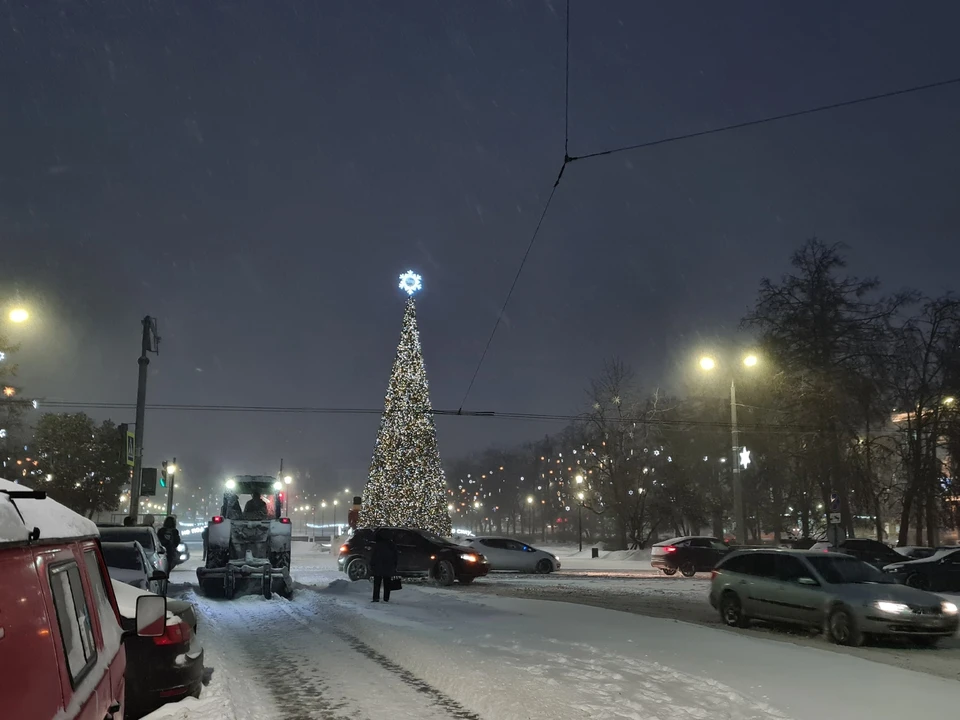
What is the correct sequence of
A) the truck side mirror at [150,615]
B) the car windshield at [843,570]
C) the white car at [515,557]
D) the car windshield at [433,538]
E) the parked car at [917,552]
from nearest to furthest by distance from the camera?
the truck side mirror at [150,615]
the car windshield at [843,570]
the car windshield at [433,538]
the parked car at [917,552]
the white car at [515,557]

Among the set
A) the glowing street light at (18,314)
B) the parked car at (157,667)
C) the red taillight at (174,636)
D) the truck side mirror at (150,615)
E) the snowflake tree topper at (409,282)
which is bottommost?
the parked car at (157,667)

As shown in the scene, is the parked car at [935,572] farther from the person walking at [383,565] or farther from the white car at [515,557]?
the person walking at [383,565]

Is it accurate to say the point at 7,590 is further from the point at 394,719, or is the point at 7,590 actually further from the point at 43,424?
the point at 43,424

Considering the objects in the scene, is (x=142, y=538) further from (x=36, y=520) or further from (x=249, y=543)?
(x=36, y=520)

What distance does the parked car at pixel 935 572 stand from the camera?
24.6m

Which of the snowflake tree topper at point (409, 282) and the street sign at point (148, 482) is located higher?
the snowflake tree topper at point (409, 282)

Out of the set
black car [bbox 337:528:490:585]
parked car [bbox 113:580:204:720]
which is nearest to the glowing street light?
black car [bbox 337:528:490:585]

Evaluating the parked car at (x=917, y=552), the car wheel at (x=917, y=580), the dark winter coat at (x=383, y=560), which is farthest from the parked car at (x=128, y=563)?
the parked car at (x=917, y=552)

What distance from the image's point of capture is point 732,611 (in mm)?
16078

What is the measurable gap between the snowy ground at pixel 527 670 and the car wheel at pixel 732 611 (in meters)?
0.86

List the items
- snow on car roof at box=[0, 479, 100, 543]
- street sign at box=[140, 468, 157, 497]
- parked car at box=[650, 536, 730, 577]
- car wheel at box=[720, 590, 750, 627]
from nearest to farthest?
snow on car roof at box=[0, 479, 100, 543]
car wheel at box=[720, 590, 750, 627]
street sign at box=[140, 468, 157, 497]
parked car at box=[650, 536, 730, 577]

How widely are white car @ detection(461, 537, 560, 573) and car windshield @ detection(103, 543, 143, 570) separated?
1974 cm

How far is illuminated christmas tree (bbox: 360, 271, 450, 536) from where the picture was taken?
42.0m

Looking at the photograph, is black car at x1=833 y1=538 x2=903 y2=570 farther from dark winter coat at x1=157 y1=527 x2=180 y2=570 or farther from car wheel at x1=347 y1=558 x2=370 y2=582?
dark winter coat at x1=157 y1=527 x2=180 y2=570
